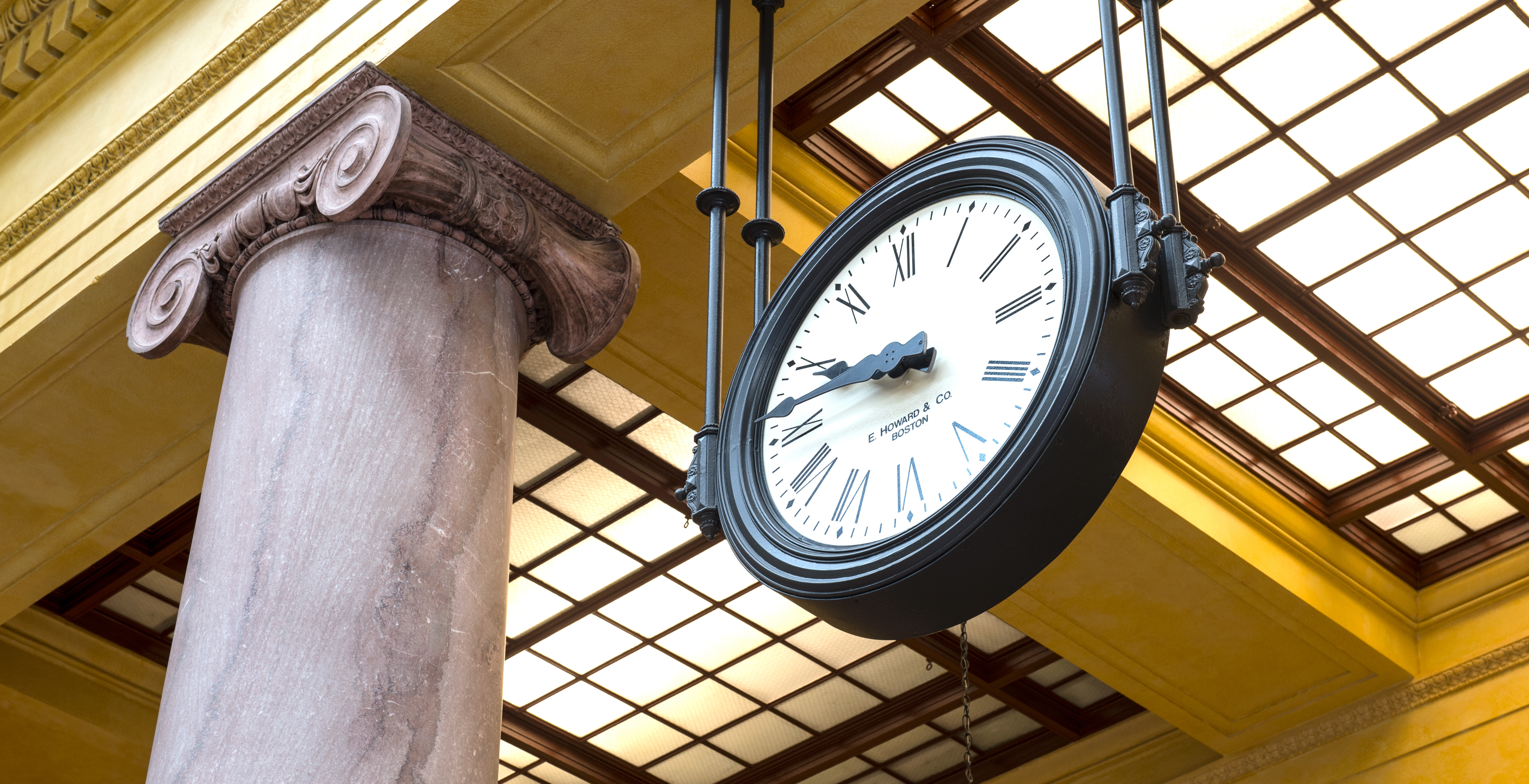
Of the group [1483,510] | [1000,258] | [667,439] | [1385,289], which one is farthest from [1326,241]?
[1000,258]

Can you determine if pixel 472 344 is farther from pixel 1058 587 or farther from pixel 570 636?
pixel 570 636

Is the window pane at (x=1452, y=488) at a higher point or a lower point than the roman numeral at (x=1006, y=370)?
higher

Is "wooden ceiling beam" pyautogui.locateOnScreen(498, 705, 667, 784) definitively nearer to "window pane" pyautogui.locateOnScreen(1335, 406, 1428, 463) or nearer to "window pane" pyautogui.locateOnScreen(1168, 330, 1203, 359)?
"window pane" pyautogui.locateOnScreen(1168, 330, 1203, 359)

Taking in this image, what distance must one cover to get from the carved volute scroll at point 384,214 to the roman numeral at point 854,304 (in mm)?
1743

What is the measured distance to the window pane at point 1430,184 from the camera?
8.30 m

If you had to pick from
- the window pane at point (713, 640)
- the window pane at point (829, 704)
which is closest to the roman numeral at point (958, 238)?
the window pane at point (713, 640)

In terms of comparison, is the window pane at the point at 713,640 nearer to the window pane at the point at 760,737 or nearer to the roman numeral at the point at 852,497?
the window pane at the point at 760,737

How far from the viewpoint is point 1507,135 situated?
8164 millimetres

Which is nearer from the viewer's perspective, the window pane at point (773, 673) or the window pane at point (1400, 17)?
the window pane at point (1400, 17)

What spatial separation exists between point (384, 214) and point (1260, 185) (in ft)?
16.5

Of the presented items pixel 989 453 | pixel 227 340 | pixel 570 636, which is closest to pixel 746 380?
pixel 989 453

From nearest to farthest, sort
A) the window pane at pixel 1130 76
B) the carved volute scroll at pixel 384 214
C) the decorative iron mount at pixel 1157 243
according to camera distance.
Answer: the decorative iron mount at pixel 1157 243
the carved volute scroll at pixel 384 214
the window pane at pixel 1130 76

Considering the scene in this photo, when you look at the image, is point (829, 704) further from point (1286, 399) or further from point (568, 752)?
point (1286, 399)

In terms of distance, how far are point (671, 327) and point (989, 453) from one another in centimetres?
509
